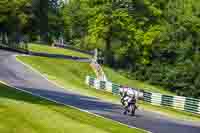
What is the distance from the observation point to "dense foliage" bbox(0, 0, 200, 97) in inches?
3378

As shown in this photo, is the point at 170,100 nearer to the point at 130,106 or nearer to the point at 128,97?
the point at 130,106

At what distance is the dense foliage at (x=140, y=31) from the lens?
282ft

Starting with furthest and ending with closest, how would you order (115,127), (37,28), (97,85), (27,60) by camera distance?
1. (37,28)
2. (27,60)
3. (97,85)
4. (115,127)

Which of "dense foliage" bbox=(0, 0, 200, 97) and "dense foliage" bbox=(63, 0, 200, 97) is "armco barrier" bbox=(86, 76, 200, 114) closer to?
"dense foliage" bbox=(0, 0, 200, 97)

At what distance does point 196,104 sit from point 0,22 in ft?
129

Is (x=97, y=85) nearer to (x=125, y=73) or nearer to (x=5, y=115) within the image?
(x=125, y=73)

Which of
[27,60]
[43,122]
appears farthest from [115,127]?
[27,60]

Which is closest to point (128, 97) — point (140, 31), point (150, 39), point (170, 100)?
point (170, 100)

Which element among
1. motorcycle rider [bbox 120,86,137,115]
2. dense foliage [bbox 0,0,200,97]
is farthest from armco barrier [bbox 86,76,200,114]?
dense foliage [bbox 0,0,200,97]

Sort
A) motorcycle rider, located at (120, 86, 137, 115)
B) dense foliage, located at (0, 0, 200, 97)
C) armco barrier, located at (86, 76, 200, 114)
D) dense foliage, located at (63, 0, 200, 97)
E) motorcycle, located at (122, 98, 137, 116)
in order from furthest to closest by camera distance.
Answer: dense foliage, located at (63, 0, 200, 97)
dense foliage, located at (0, 0, 200, 97)
armco barrier, located at (86, 76, 200, 114)
motorcycle, located at (122, 98, 137, 116)
motorcycle rider, located at (120, 86, 137, 115)

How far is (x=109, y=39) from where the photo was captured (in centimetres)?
8969

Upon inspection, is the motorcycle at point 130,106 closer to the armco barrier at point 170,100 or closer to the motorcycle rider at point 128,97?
the motorcycle rider at point 128,97

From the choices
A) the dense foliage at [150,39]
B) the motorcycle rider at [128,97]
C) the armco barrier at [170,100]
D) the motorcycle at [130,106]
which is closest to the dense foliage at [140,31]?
the dense foliage at [150,39]

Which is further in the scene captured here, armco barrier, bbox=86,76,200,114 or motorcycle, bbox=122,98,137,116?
armco barrier, bbox=86,76,200,114
